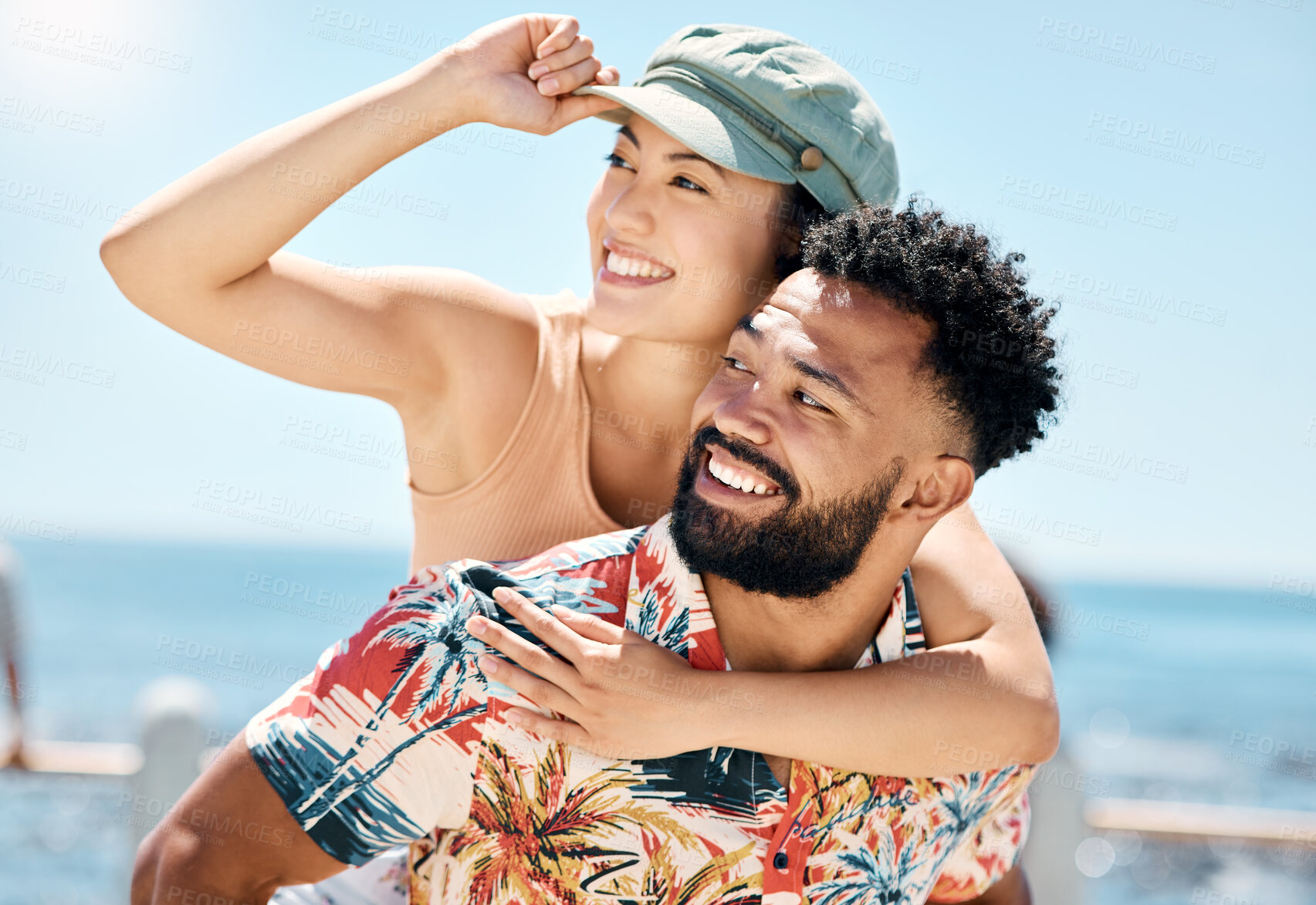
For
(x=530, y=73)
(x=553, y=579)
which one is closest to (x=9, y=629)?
(x=530, y=73)

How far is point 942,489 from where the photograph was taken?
7.37ft

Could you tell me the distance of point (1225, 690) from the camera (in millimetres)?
26312

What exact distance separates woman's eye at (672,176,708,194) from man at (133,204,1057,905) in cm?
39

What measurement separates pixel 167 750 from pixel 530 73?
2943 mm

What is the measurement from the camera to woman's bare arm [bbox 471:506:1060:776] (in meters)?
1.90

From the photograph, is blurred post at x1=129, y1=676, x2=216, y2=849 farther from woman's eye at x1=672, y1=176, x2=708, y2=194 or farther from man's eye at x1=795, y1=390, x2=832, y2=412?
man's eye at x1=795, y1=390, x2=832, y2=412

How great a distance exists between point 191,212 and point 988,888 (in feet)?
8.06

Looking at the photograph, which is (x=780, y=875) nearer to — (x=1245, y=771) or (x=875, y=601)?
(x=875, y=601)

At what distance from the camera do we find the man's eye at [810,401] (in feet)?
6.81

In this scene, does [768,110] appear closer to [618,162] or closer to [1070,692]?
[618,162]

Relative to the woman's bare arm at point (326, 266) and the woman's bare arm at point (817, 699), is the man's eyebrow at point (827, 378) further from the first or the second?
the woman's bare arm at point (326, 266)

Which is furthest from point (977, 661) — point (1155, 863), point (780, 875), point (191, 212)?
point (1155, 863)

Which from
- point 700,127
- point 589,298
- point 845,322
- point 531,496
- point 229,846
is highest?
point 700,127

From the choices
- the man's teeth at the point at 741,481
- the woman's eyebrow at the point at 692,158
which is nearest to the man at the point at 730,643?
the man's teeth at the point at 741,481
